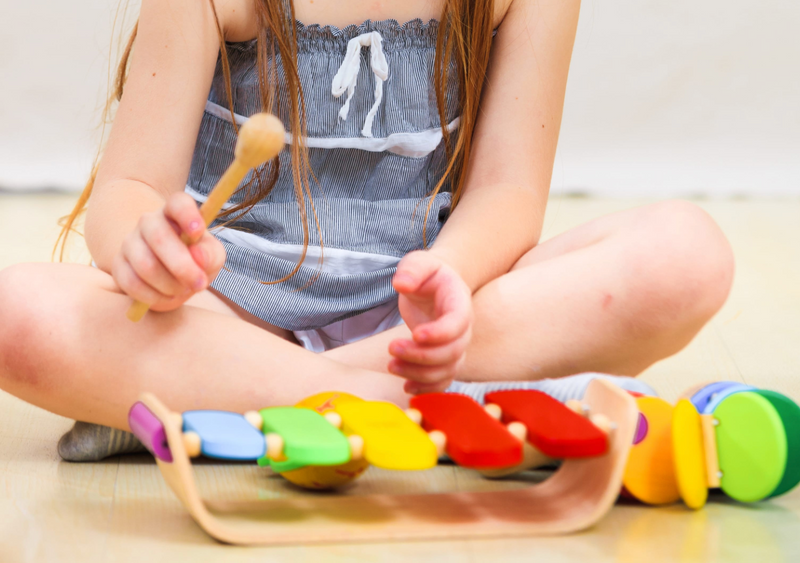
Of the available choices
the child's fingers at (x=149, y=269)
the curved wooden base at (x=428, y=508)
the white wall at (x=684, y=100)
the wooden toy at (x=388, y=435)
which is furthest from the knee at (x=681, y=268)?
the white wall at (x=684, y=100)

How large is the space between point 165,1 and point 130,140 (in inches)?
4.7

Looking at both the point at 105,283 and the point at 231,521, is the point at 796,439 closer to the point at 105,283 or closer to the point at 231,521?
the point at 231,521

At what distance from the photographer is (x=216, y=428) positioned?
0.47 m

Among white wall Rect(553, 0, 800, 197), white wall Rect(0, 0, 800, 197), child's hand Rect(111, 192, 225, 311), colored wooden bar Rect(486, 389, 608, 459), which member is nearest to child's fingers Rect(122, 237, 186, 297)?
child's hand Rect(111, 192, 225, 311)

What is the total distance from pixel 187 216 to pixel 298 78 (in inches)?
12.1

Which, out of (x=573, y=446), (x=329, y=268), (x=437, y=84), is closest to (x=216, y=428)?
(x=573, y=446)

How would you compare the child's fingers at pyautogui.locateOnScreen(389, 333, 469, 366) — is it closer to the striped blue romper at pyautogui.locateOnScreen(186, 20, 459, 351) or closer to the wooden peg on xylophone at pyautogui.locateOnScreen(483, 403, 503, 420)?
the wooden peg on xylophone at pyautogui.locateOnScreen(483, 403, 503, 420)

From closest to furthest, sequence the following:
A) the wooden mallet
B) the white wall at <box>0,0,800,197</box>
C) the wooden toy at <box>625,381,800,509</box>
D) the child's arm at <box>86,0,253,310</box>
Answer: the wooden mallet → the wooden toy at <box>625,381,800,509</box> → the child's arm at <box>86,0,253,310</box> → the white wall at <box>0,0,800,197</box>

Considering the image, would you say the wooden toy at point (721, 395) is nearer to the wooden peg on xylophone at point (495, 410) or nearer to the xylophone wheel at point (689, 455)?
the xylophone wheel at point (689, 455)

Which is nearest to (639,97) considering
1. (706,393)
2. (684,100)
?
(684,100)

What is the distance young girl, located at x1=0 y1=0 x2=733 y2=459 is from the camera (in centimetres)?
60

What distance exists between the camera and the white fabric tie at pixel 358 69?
0.79m

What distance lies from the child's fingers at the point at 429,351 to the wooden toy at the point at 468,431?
0.07ft

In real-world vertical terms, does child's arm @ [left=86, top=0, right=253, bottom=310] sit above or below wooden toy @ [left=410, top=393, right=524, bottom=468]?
above
